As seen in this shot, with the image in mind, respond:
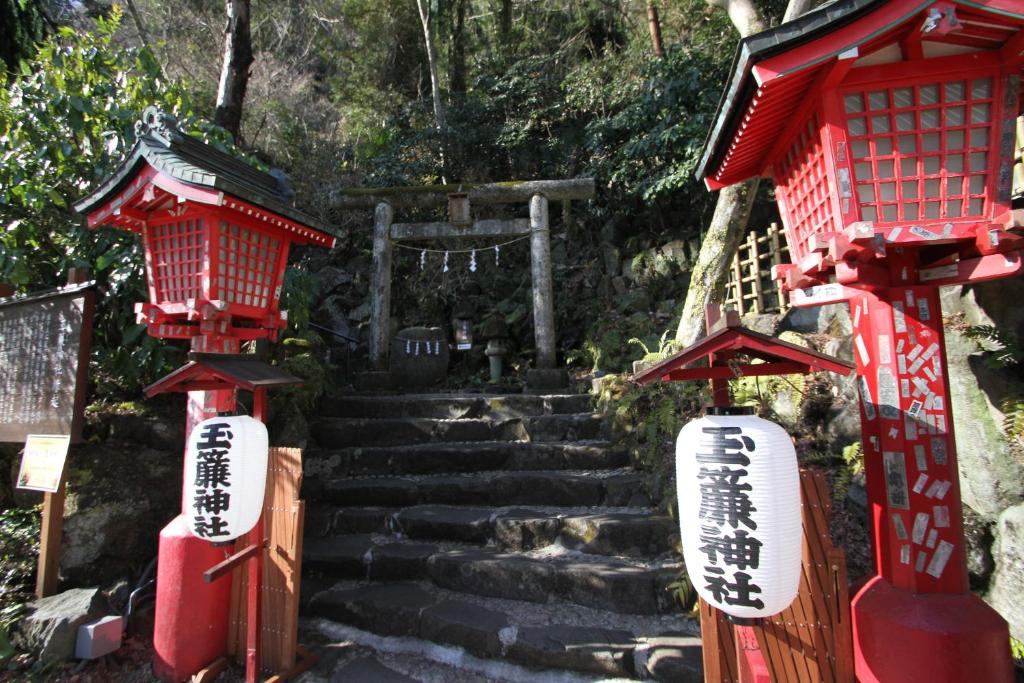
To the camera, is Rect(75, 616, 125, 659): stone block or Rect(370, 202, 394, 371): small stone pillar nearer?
Rect(75, 616, 125, 659): stone block

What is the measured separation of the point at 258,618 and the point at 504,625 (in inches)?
62.2

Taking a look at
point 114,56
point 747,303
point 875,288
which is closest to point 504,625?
point 875,288

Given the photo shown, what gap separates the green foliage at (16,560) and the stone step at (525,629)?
6.66 feet

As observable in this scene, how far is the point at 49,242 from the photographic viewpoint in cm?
481

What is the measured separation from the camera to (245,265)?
143 inches

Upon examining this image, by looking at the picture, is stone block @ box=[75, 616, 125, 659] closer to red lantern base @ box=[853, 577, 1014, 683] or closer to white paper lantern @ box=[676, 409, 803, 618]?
white paper lantern @ box=[676, 409, 803, 618]

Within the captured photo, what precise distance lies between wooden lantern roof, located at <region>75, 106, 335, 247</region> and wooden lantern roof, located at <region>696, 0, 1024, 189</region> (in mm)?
3069

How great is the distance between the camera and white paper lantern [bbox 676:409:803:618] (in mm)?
1950

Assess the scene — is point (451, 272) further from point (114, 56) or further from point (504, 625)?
point (504, 625)

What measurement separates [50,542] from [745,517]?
468 centimetres

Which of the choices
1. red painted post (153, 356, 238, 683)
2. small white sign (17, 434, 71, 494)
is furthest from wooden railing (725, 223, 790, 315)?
small white sign (17, 434, 71, 494)

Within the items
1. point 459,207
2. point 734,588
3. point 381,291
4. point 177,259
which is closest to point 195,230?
point 177,259

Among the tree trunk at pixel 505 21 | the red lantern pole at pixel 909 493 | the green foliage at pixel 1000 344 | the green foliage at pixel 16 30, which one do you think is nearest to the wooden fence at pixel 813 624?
the red lantern pole at pixel 909 493

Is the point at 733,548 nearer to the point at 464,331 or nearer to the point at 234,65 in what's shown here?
the point at 464,331
